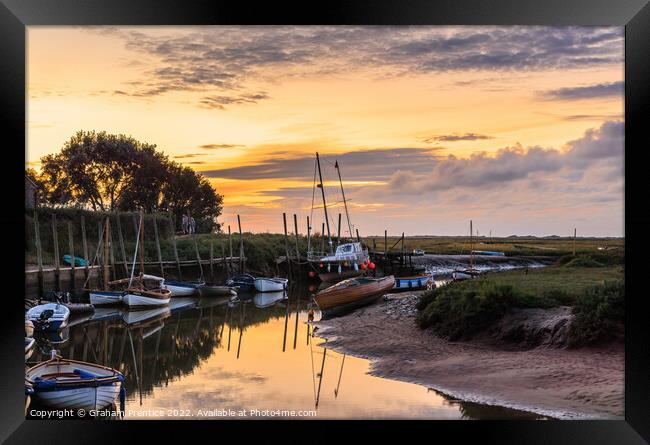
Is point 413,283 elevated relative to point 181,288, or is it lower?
elevated

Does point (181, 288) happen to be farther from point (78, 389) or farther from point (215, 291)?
point (78, 389)

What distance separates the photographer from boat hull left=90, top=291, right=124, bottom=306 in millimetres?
23953

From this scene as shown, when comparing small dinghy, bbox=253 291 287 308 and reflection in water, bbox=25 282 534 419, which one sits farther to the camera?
small dinghy, bbox=253 291 287 308

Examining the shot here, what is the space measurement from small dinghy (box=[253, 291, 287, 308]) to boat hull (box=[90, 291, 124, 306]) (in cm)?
552

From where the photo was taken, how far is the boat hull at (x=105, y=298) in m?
24.0

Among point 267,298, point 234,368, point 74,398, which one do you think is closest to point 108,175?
point 267,298

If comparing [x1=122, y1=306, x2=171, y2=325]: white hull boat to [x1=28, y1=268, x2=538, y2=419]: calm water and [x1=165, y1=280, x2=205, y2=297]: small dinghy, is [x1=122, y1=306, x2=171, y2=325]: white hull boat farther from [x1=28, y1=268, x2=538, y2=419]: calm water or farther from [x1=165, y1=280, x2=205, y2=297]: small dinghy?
[x1=165, y1=280, x2=205, y2=297]: small dinghy

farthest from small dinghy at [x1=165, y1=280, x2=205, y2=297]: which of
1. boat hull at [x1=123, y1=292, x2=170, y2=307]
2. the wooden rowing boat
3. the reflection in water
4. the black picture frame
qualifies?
the black picture frame

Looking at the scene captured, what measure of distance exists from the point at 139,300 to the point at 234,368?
36.0 feet

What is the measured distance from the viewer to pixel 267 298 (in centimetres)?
3044
